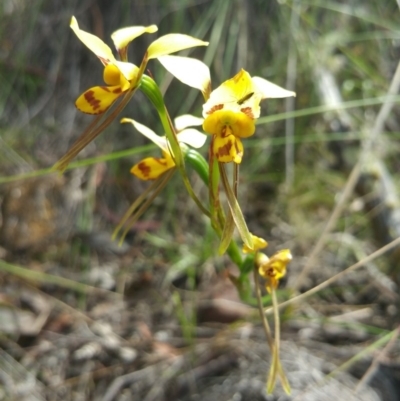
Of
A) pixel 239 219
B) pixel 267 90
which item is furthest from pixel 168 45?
pixel 239 219

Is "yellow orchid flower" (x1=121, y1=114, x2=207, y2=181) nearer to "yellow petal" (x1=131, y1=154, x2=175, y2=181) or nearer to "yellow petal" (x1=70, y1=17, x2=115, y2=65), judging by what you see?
"yellow petal" (x1=131, y1=154, x2=175, y2=181)

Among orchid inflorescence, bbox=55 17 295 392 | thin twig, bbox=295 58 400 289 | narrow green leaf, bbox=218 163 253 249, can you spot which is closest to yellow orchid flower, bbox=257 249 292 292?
orchid inflorescence, bbox=55 17 295 392

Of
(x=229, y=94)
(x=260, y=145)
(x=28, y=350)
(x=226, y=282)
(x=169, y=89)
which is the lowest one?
(x=28, y=350)

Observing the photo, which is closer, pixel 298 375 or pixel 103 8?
pixel 298 375

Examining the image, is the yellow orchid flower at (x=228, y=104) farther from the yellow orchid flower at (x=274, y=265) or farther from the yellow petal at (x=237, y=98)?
the yellow orchid flower at (x=274, y=265)

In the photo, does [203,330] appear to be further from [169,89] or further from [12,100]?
[12,100]

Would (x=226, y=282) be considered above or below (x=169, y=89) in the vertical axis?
below

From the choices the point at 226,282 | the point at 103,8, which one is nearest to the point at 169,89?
the point at 103,8

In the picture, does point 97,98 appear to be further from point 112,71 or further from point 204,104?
point 204,104
